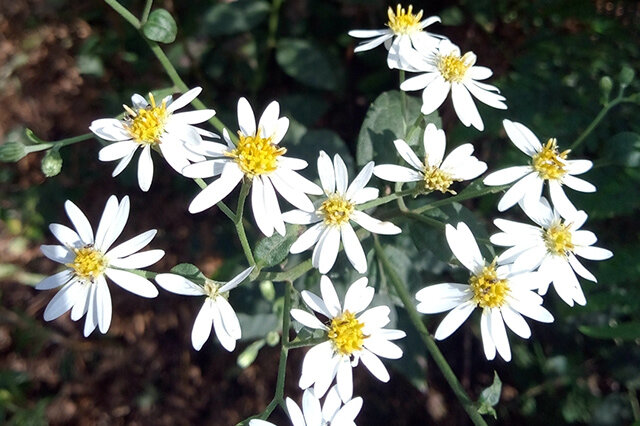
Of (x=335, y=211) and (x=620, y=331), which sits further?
(x=620, y=331)

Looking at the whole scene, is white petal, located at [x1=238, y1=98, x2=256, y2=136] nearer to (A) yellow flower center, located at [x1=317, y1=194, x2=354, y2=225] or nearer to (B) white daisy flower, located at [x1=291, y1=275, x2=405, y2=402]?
(A) yellow flower center, located at [x1=317, y1=194, x2=354, y2=225]

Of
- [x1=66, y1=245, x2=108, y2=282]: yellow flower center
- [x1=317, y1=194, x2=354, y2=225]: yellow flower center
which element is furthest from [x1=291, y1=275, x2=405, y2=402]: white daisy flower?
[x1=66, y1=245, x2=108, y2=282]: yellow flower center

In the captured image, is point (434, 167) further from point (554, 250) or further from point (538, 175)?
point (554, 250)

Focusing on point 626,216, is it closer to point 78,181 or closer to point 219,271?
point 219,271

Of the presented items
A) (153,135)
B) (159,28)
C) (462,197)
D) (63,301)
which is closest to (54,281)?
(63,301)

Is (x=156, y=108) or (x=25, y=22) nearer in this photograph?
(x=156, y=108)

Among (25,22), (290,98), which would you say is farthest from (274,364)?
(25,22)
